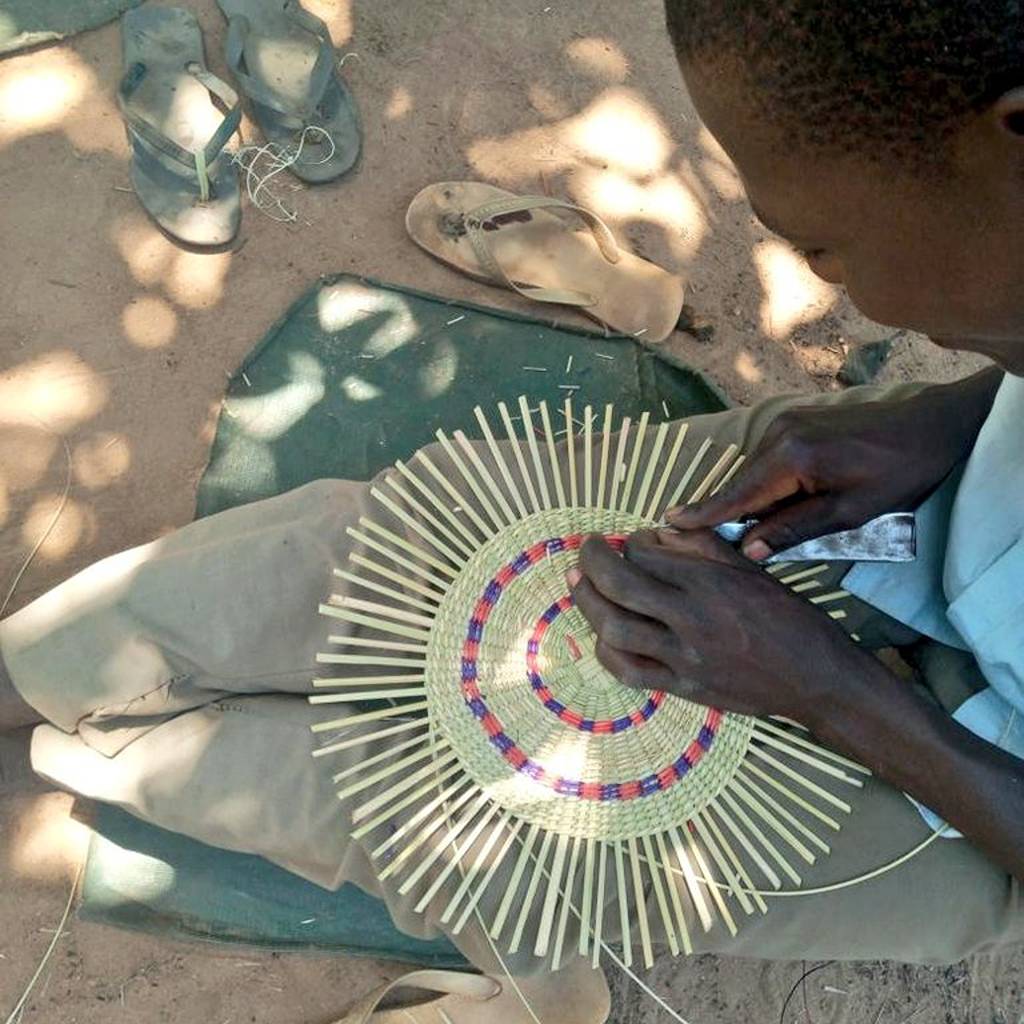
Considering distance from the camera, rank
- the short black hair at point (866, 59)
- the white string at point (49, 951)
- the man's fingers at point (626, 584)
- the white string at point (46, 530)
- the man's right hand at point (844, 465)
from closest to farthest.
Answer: the short black hair at point (866, 59), the man's fingers at point (626, 584), the man's right hand at point (844, 465), the white string at point (49, 951), the white string at point (46, 530)

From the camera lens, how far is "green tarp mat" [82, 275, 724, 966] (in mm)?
1687

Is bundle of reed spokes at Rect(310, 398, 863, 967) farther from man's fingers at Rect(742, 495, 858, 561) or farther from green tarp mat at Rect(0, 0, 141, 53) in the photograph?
green tarp mat at Rect(0, 0, 141, 53)

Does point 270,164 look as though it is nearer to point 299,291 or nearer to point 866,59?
point 299,291

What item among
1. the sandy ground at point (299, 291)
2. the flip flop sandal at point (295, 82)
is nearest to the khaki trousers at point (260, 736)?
the sandy ground at point (299, 291)

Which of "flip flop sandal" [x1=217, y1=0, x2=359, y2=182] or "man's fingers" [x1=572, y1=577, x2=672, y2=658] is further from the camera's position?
"flip flop sandal" [x1=217, y1=0, x2=359, y2=182]

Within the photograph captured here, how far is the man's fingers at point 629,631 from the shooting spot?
124 cm

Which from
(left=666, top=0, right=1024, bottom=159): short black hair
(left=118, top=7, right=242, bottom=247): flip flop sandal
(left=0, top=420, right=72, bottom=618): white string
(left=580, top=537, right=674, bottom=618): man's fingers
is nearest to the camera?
(left=666, top=0, right=1024, bottom=159): short black hair

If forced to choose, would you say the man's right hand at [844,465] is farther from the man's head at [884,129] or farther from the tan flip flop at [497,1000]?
the tan flip flop at [497,1000]

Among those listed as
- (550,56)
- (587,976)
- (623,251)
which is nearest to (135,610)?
(587,976)

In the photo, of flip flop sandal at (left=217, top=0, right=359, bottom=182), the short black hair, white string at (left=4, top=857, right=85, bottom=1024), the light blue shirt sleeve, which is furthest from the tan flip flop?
flip flop sandal at (left=217, top=0, right=359, bottom=182)

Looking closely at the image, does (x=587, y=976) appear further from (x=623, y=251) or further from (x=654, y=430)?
(x=623, y=251)

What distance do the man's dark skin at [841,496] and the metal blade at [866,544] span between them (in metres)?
0.01

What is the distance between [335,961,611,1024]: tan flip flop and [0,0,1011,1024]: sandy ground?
0.10 meters

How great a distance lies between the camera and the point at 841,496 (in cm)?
138
